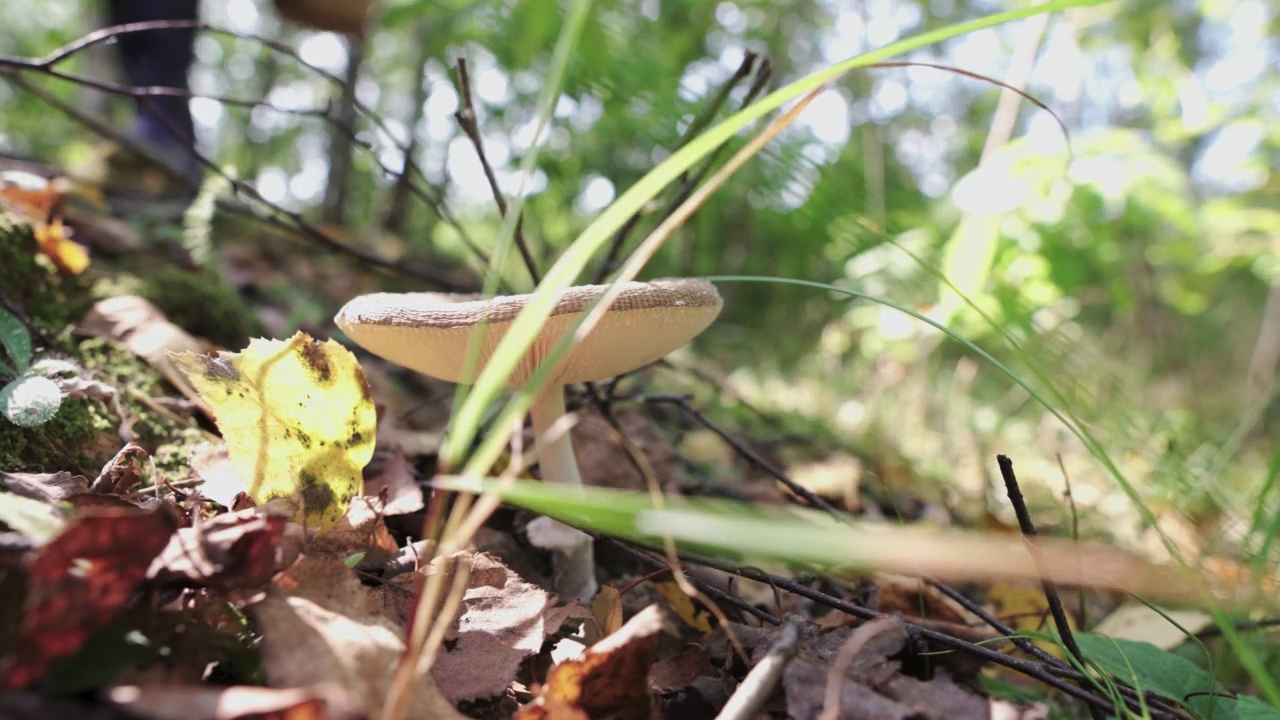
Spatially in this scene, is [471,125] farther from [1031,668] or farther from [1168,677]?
[1168,677]

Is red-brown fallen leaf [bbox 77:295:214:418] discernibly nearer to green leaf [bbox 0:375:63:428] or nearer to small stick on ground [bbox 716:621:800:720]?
green leaf [bbox 0:375:63:428]

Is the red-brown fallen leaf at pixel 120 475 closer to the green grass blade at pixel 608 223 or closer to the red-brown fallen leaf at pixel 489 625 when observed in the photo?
the red-brown fallen leaf at pixel 489 625

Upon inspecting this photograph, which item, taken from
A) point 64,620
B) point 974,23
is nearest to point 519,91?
point 974,23

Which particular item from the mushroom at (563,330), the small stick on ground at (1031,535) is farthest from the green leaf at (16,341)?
the small stick on ground at (1031,535)

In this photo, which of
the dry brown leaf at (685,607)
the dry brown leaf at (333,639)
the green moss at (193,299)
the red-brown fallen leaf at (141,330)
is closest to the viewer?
the dry brown leaf at (333,639)

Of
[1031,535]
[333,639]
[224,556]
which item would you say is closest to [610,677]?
[333,639]

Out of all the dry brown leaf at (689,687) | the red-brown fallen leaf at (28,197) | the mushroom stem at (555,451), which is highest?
the red-brown fallen leaf at (28,197)

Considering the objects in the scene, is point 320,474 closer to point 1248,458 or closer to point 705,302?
point 705,302
